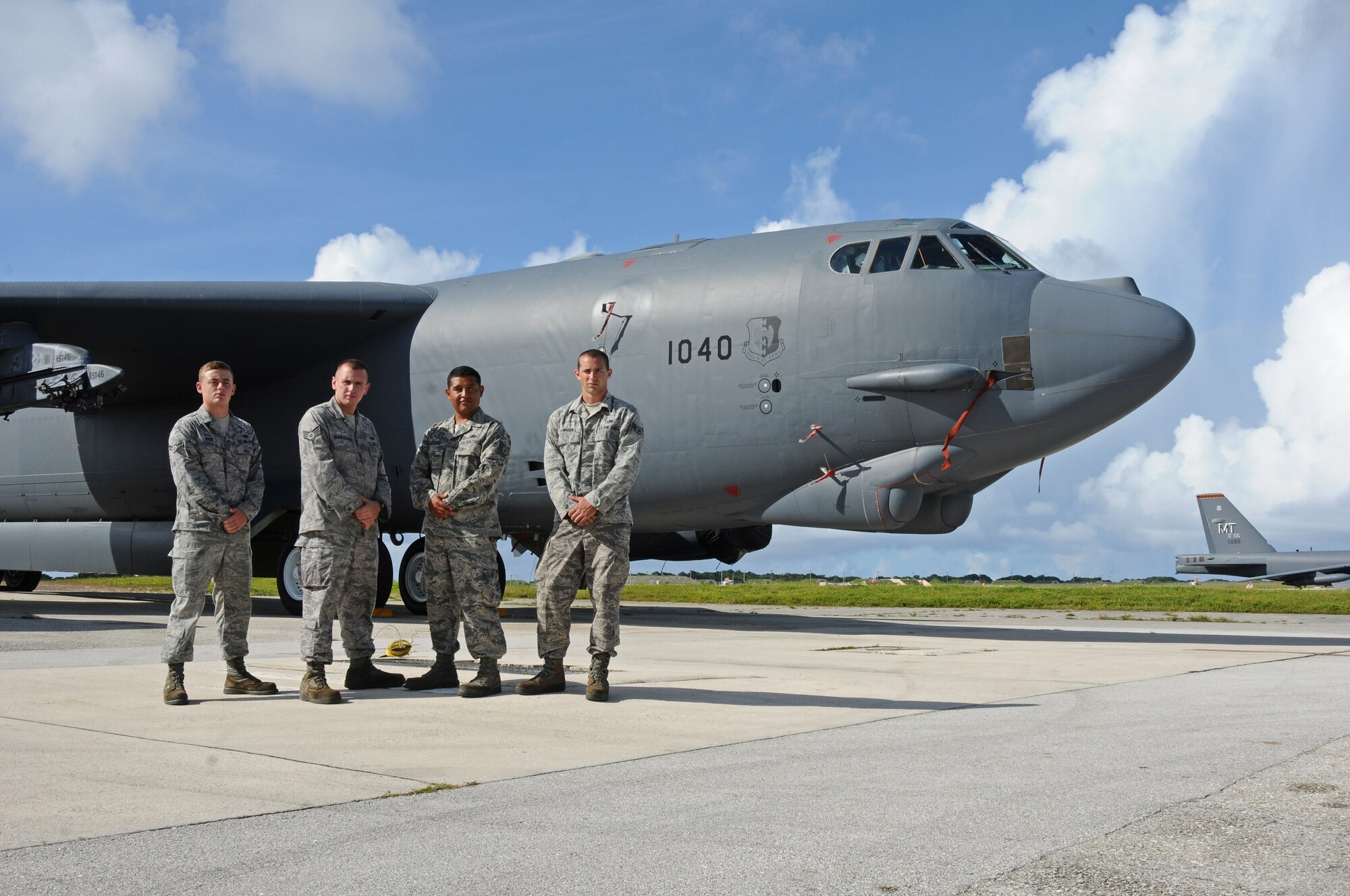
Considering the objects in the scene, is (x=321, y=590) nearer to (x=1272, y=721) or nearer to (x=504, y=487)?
(x=1272, y=721)

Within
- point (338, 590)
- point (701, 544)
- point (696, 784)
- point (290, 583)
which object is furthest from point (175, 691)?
point (701, 544)

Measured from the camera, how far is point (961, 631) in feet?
51.7

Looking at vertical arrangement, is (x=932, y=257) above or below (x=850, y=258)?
below

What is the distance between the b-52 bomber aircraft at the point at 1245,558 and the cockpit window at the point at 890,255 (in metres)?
55.2

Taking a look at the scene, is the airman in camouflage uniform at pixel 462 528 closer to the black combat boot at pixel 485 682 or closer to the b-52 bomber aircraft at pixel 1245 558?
the black combat boot at pixel 485 682

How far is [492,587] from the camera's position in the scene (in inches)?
292

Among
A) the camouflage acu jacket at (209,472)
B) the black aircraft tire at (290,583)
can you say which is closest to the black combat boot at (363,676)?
the camouflage acu jacket at (209,472)

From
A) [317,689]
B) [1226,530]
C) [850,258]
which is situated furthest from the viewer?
[1226,530]

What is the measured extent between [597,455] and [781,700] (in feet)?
6.36

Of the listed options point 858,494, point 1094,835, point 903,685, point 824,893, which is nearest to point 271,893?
point 824,893

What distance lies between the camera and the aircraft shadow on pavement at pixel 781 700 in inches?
273

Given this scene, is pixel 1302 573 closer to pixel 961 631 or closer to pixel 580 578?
pixel 961 631

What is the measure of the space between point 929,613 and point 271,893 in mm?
20034

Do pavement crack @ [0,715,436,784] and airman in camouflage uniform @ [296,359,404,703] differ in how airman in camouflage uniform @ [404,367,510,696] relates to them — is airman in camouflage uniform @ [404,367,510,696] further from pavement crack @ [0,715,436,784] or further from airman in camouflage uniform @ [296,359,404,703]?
pavement crack @ [0,715,436,784]
